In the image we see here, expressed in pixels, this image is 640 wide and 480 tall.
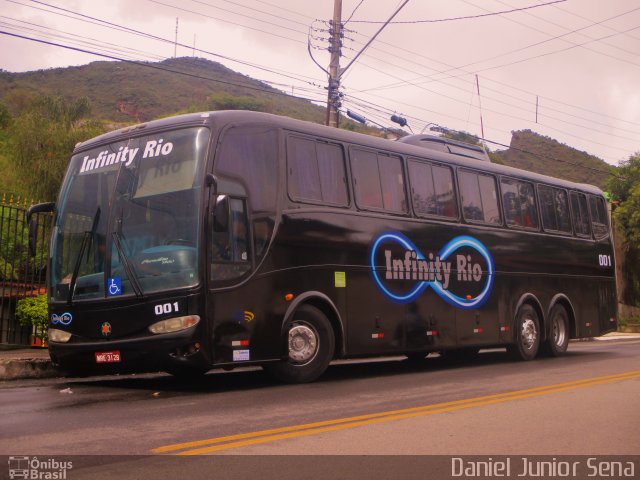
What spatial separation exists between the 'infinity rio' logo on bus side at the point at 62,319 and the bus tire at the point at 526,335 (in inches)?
330

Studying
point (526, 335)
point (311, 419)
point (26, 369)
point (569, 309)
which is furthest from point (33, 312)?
point (569, 309)

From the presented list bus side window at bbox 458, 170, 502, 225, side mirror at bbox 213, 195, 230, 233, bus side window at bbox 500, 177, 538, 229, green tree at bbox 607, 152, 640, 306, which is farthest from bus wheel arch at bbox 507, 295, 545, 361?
green tree at bbox 607, 152, 640, 306

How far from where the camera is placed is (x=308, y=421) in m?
7.60

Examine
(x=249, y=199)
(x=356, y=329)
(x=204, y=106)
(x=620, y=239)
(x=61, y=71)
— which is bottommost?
(x=356, y=329)

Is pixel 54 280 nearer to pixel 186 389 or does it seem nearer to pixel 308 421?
pixel 186 389

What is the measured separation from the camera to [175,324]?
31.1 ft

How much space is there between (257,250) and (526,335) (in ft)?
24.4

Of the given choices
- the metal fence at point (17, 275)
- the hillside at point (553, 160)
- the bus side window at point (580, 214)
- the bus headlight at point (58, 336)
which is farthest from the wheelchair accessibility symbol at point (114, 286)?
the hillside at point (553, 160)

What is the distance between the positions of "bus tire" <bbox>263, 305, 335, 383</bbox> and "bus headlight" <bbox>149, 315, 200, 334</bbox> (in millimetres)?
1421

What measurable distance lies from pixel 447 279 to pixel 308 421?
646 cm

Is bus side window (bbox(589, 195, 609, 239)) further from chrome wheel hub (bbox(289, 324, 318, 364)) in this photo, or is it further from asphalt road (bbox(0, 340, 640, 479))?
chrome wheel hub (bbox(289, 324, 318, 364))

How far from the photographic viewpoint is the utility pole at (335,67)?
21.9 meters

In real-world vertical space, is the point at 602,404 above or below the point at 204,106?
below

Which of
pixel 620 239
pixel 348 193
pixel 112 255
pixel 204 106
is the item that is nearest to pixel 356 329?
pixel 348 193
